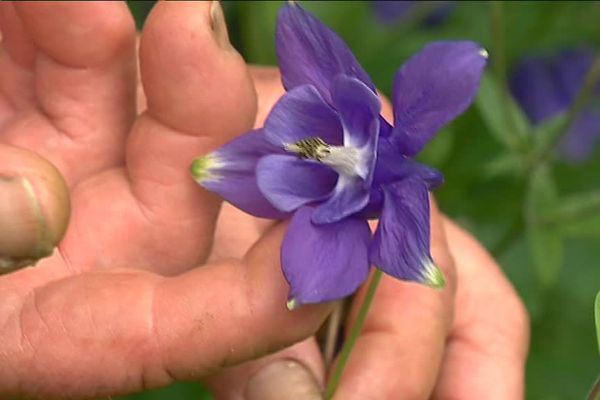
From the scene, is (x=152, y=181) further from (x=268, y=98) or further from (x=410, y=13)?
(x=410, y=13)

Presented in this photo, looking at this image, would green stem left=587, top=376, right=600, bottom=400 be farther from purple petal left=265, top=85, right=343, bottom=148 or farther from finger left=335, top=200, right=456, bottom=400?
purple petal left=265, top=85, right=343, bottom=148

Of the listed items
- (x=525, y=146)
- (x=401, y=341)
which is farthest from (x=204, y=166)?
→ (x=525, y=146)

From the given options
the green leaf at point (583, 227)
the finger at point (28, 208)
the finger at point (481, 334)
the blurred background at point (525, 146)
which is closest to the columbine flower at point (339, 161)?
the finger at point (28, 208)

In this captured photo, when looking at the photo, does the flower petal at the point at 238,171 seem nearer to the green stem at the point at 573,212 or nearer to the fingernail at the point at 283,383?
the fingernail at the point at 283,383

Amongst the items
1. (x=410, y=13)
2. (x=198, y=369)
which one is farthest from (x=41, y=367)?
(x=410, y=13)

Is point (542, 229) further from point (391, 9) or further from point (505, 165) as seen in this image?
point (391, 9)

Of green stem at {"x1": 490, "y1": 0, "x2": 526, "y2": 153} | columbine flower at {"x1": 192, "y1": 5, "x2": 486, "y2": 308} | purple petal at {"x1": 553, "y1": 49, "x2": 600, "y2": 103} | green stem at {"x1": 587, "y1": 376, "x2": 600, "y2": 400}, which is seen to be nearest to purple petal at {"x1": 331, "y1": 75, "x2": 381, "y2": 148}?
columbine flower at {"x1": 192, "y1": 5, "x2": 486, "y2": 308}

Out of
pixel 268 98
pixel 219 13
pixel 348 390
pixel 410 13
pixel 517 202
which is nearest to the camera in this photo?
pixel 219 13
